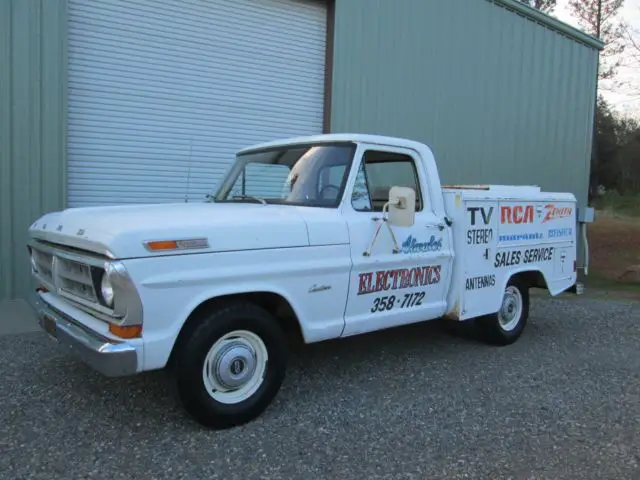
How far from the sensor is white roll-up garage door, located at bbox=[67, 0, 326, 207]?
735 cm

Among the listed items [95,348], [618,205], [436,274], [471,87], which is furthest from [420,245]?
[618,205]

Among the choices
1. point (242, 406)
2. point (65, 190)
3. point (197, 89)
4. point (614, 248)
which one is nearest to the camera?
point (242, 406)

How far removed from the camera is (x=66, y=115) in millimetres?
7004

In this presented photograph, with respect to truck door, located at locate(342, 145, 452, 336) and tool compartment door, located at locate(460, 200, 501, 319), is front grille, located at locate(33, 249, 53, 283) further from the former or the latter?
tool compartment door, located at locate(460, 200, 501, 319)

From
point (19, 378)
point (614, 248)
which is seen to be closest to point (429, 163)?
point (19, 378)

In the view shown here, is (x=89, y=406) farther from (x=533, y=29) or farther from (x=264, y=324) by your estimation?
(x=533, y=29)

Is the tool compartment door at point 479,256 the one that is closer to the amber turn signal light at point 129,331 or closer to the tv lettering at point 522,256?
the tv lettering at point 522,256

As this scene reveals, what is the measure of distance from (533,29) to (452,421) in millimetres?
10217

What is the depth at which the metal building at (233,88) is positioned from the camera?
6.80 meters

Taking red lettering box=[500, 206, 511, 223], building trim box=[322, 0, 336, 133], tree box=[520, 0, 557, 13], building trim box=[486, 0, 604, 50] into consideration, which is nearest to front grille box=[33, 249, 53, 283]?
red lettering box=[500, 206, 511, 223]

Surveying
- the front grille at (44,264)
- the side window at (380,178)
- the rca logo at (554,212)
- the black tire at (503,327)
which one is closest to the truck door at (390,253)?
the side window at (380,178)

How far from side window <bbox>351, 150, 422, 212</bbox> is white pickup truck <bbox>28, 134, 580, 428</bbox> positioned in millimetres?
16

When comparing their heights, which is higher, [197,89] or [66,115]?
[197,89]

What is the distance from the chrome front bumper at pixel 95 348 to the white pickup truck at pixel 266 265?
0.01 meters
